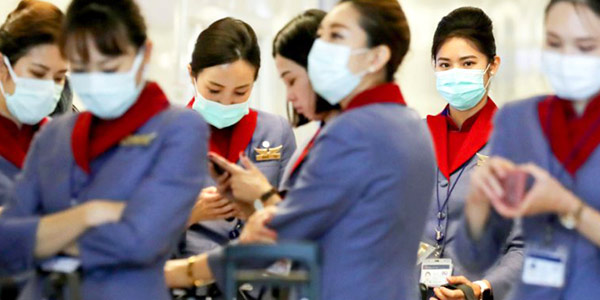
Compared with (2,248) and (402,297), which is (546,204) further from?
(2,248)

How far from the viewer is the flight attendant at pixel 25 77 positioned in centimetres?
297

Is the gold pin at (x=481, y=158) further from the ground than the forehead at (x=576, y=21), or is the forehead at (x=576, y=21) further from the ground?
the forehead at (x=576, y=21)

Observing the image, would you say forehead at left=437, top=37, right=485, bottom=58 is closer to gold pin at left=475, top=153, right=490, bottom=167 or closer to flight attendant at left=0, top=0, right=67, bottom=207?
gold pin at left=475, top=153, right=490, bottom=167

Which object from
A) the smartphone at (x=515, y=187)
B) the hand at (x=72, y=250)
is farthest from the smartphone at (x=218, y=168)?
the smartphone at (x=515, y=187)

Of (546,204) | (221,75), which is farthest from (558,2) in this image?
(221,75)

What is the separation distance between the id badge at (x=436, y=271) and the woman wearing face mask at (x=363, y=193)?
3.28 ft

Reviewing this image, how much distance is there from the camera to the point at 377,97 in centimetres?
256

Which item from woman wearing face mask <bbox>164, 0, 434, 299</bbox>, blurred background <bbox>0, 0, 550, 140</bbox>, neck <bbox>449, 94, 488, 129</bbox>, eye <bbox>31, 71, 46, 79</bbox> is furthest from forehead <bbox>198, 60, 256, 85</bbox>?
blurred background <bbox>0, 0, 550, 140</bbox>

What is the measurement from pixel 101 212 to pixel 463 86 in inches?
72.1

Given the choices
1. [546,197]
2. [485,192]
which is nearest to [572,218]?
[546,197]

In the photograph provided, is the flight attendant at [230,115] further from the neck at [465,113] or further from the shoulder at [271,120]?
the neck at [465,113]

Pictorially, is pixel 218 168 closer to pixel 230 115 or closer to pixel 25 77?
pixel 230 115

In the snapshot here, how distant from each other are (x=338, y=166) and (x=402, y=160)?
16cm

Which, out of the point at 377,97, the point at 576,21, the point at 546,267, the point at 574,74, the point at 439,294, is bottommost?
the point at 439,294
